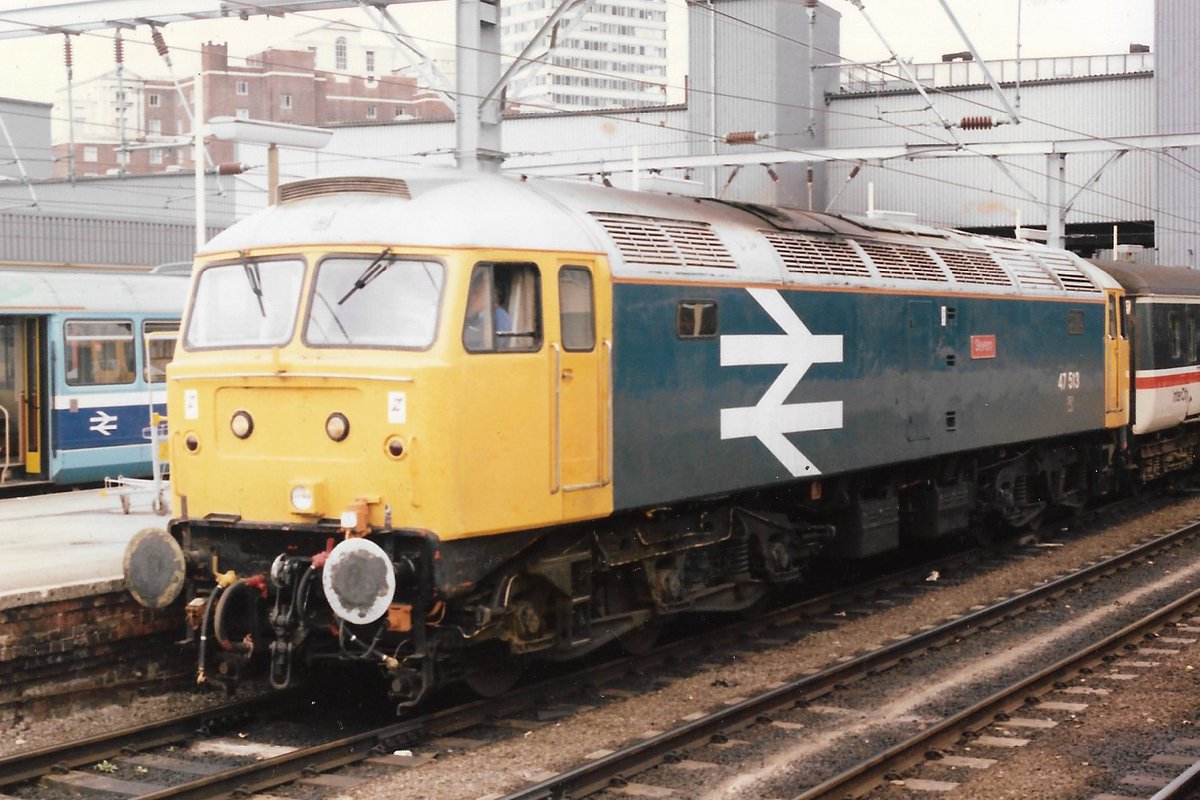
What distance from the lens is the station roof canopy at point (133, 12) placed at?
17.9m

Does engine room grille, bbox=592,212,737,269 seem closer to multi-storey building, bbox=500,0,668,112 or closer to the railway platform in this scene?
the railway platform

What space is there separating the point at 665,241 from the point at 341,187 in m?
2.29

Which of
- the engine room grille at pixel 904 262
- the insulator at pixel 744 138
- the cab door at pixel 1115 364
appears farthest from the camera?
the insulator at pixel 744 138

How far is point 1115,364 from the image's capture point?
18297mm

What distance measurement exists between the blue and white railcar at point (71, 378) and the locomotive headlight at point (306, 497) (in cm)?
906

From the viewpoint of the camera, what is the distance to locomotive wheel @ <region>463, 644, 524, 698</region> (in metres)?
9.51

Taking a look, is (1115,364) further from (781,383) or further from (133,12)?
(133,12)

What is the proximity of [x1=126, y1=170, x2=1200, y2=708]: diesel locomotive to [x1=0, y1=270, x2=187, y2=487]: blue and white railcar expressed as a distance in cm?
849

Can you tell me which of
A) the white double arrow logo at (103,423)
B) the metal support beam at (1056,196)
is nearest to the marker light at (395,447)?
the white double arrow logo at (103,423)

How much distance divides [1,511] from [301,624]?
304 inches

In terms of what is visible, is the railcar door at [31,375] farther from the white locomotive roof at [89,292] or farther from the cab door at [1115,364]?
the cab door at [1115,364]

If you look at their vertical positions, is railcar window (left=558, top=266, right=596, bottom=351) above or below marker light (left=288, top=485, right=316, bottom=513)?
above

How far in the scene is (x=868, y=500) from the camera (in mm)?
13375

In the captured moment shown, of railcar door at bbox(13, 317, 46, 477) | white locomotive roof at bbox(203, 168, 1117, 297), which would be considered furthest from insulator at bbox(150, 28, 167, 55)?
white locomotive roof at bbox(203, 168, 1117, 297)
